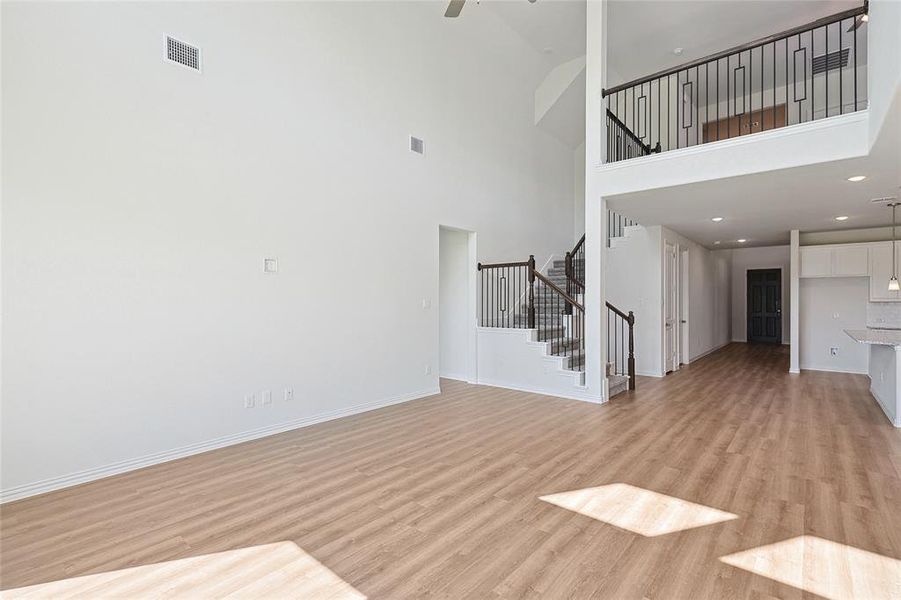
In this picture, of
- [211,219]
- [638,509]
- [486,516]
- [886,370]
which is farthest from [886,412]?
[211,219]

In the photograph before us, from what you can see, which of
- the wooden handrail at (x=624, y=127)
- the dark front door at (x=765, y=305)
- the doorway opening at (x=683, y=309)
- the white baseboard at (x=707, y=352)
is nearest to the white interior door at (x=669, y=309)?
the doorway opening at (x=683, y=309)

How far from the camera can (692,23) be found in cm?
726

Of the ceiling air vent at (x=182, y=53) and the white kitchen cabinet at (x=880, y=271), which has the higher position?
the ceiling air vent at (x=182, y=53)

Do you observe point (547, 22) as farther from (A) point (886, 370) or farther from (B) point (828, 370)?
(B) point (828, 370)

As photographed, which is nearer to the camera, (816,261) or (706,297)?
(816,261)

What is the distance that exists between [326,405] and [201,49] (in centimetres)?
370

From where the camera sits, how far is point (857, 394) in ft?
20.2

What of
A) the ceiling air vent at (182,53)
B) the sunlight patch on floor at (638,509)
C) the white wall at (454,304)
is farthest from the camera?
the white wall at (454,304)

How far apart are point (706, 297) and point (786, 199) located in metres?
5.41

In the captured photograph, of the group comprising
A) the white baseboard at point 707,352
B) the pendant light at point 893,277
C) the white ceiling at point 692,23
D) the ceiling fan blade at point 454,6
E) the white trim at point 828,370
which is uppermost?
the white ceiling at point 692,23

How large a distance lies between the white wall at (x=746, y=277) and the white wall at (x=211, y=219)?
383 inches

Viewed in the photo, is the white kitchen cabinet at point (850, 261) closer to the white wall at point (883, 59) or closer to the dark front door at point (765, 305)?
the dark front door at point (765, 305)

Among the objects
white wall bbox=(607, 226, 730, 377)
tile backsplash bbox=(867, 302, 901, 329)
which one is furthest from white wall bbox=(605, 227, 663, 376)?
tile backsplash bbox=(867, 302, 901, 329)

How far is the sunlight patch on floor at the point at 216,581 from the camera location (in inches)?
80.4
